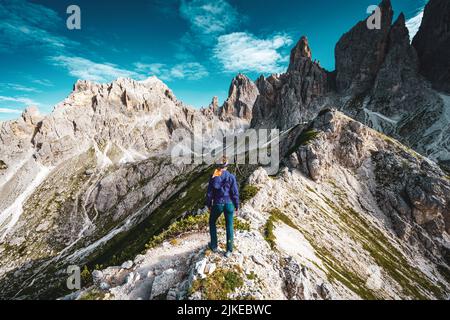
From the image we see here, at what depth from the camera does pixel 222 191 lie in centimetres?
1290

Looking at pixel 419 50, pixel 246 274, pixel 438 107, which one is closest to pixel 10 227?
pixel 246 274

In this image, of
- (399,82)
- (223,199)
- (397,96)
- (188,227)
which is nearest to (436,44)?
(399,82)

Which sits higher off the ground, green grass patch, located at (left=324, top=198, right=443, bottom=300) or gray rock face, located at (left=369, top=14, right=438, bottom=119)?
gray rock face, located at (left=369, top=14, right=438, bottom=119)

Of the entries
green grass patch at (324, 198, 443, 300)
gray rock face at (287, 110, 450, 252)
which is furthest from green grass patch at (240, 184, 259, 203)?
gray rock face at (287, 110, 450, 252)

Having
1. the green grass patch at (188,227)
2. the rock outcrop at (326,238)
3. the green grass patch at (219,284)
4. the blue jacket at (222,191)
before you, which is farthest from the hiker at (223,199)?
the green grass patch at (188,227)

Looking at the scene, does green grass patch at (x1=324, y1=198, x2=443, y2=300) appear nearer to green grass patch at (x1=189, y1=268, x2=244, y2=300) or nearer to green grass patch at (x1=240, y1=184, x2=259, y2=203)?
green grass patch at (x1=240, y1=184, x2=259, y2=203)

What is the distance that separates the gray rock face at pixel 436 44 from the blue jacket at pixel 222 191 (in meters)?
206

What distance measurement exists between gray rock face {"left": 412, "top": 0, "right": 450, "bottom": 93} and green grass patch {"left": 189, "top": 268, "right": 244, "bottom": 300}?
208 metres

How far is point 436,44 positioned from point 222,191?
747ft

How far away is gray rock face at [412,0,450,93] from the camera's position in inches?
6270

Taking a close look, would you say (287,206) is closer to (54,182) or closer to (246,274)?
(246,274)

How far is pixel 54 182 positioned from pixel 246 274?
21828 cm

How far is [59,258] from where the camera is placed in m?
126

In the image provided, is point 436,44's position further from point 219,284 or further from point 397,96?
point 219,284
